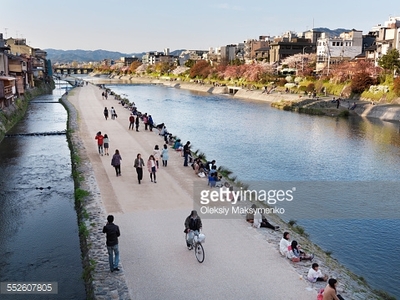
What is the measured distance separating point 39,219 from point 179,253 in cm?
584

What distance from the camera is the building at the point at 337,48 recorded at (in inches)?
2814

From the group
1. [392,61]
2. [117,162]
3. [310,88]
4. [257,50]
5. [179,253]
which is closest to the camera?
[179,253]

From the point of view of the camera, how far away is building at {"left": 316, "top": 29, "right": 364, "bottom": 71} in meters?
71.5

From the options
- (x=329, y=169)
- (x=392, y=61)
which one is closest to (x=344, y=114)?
(x=392, y=61)

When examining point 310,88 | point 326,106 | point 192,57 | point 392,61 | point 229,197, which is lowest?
point 326,106

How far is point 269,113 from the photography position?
4647 cm

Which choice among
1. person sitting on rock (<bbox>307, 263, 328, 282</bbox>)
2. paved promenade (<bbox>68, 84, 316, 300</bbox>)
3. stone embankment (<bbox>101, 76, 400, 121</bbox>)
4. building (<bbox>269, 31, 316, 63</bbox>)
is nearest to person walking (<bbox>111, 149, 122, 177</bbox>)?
paved promenade (<bbox>68, 84, 316, 300</bbox>)

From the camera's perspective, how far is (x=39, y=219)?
12977mm

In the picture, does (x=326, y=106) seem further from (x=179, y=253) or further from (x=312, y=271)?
(x=312, y=271)

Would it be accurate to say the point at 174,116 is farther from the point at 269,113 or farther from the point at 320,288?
the point at 320,288

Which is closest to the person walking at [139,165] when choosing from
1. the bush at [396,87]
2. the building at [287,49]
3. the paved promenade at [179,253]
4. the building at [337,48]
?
the paved promenade at [179,253]

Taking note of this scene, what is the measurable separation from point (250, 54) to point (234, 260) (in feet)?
347

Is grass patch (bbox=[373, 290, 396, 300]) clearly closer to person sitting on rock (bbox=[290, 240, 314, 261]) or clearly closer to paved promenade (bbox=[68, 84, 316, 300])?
person sitting on rock (bbox=[290, 240, 314, 261])

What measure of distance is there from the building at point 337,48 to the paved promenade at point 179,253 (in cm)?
6076
